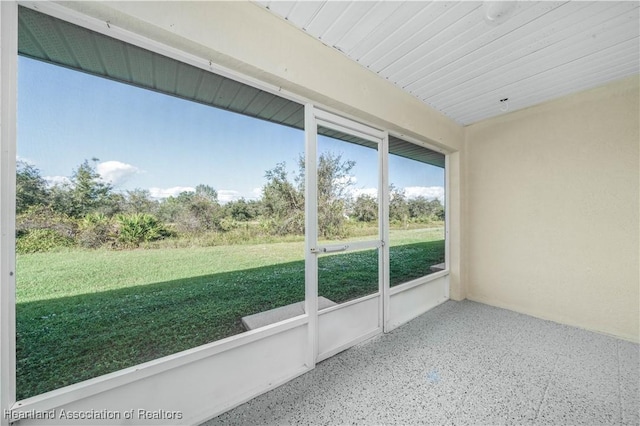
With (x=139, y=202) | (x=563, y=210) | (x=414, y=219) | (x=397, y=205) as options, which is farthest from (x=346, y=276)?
(x=563, y=210)

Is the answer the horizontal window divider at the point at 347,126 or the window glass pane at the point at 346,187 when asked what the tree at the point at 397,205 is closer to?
the window glass pane at the point at 346,187

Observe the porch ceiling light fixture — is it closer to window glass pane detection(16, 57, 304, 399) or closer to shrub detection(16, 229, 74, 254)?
window glass pane detection(16, 57, 304, 399)

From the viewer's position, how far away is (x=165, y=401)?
1.39 meters

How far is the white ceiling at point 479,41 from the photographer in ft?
5.14

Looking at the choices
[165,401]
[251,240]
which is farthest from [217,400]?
[251,240]

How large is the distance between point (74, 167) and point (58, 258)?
46 centimetres

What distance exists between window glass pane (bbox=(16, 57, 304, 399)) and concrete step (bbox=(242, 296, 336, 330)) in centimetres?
2

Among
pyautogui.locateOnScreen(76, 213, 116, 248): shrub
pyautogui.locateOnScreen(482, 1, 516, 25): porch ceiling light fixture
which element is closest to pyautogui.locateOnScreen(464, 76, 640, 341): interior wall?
pyautogui.locateOnScreen(482, 1, 516, 25): porch ceiling light fixture

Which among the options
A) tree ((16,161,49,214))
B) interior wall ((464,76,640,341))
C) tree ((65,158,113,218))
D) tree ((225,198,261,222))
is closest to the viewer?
tree ((16,161,49,214))

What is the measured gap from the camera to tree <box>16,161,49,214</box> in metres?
1.10

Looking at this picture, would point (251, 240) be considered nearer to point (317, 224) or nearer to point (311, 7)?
point (317, 224)

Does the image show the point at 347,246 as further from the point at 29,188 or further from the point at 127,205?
the point at 29,188

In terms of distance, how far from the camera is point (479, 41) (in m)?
1.85

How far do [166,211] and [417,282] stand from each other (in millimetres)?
2937
